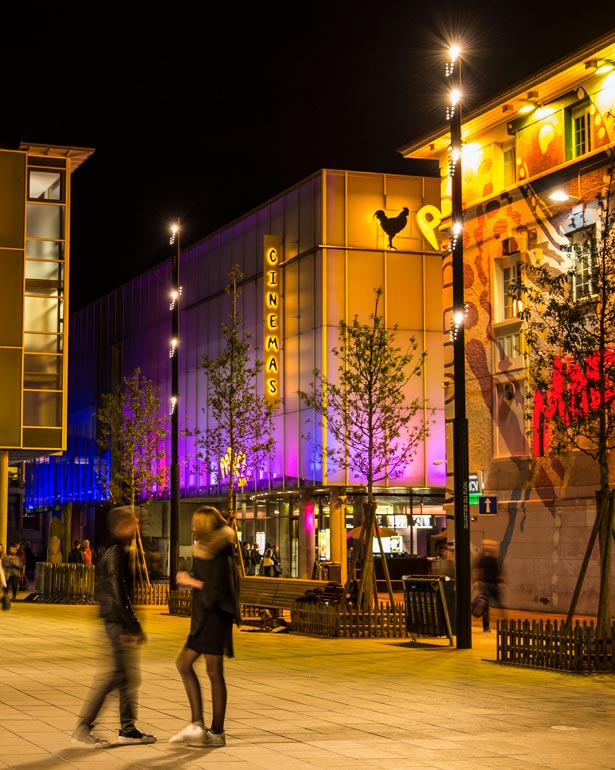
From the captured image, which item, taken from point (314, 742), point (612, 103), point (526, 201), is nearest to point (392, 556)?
point (526, 201)

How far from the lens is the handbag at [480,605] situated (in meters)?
24.7

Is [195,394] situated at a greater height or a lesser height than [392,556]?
greater

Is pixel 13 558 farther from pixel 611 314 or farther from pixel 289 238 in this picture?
pixel 611 314

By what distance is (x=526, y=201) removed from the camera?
Result: 30.9 metres

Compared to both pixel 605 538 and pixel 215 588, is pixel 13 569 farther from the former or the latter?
pixel 215 588

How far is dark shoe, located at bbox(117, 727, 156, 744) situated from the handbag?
1481cm

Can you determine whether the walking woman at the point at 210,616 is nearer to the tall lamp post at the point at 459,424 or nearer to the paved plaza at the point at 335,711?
the paved plaza at the point at 335,711

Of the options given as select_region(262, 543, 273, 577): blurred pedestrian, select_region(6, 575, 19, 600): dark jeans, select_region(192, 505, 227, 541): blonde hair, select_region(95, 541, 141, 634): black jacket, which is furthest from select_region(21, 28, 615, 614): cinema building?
select_region(6, 575, 19, 600): dark jeans

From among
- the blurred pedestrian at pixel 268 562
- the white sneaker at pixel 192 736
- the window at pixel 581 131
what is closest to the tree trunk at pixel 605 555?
the white sneaker at pixel 192 736

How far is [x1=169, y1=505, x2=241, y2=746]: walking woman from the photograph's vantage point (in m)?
10.3

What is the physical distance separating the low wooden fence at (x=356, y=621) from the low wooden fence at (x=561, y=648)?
193 inches

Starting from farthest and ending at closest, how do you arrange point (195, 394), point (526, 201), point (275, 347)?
point (195, 394) < point (275, 347) < point (526, 201)

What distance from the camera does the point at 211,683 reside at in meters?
10.3

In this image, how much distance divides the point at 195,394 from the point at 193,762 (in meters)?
48.2
